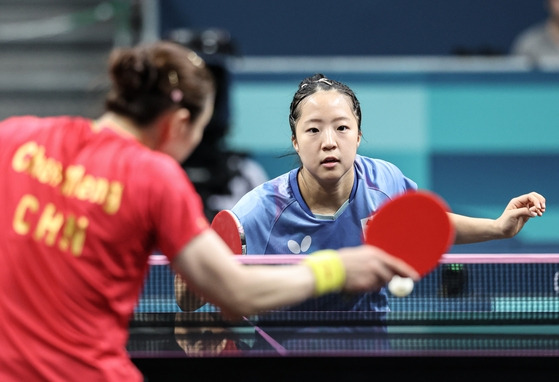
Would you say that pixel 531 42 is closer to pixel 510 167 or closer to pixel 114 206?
pixel 510 167

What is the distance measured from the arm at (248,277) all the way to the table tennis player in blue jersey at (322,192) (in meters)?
1.17

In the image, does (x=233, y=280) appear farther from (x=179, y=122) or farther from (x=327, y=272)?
(x=179, y=122)

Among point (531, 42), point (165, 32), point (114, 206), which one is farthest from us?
point (165, 32)

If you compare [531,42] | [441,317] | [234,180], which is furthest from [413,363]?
[531,42]

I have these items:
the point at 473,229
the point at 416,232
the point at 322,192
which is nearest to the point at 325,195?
the point at 322,192

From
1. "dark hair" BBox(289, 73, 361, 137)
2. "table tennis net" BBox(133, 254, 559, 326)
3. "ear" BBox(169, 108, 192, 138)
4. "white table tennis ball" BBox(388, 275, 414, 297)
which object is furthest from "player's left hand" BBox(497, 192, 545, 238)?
"ear" BBox(169, 108, 192, 138)

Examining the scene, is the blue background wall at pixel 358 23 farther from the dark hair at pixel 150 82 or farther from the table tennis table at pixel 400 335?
the dark hair at pixel 150 82

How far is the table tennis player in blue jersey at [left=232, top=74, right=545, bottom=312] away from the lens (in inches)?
147

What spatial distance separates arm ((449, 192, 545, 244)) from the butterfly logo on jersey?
56 cm

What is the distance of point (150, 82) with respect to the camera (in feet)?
8.00

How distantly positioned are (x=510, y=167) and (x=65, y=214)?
5.88 metres

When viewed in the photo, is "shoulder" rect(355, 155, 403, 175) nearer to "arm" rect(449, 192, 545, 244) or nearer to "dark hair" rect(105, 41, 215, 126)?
"arm" rect(449, 192, 545, 244)

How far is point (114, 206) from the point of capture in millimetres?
2334

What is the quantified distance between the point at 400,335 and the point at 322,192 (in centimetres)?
82
